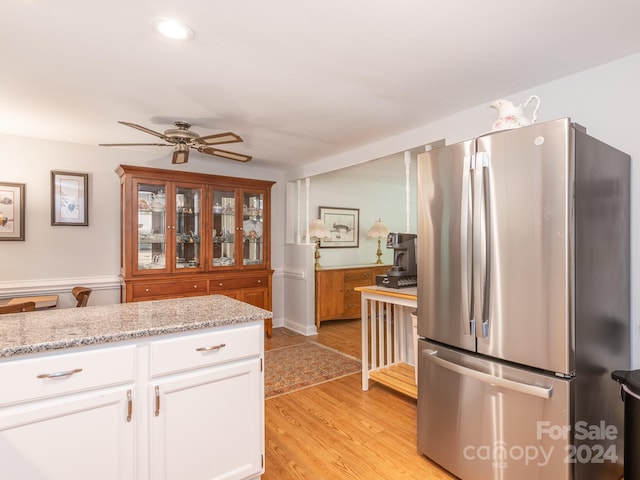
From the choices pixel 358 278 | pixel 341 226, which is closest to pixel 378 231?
pixel 341 226

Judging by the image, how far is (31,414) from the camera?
1.29 m

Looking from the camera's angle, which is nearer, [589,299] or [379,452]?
[589,299]

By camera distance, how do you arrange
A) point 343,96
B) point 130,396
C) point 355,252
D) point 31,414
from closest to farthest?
point 31,414, point 130,396, point 343,96, point 355,252

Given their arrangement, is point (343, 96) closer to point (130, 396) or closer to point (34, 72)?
point (34, 72)


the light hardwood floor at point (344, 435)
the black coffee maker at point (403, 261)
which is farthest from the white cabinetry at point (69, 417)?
the black coffee maker at point (403, 261)

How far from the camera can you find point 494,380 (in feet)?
5.42

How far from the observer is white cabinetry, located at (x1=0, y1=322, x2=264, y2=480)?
129 centimetres

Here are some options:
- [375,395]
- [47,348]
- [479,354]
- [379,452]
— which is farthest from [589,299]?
[47,348]

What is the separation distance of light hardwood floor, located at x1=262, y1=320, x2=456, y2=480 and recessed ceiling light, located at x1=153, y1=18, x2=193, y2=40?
2.34 metres

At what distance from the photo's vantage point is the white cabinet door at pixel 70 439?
1.27 m

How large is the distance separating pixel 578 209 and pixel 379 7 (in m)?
1.23

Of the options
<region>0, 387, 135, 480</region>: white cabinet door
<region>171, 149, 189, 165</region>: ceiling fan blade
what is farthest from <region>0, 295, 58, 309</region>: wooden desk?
<region>0, 387, 135, 480</region>: white cabinet door

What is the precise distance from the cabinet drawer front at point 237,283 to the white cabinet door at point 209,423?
8.40 ft

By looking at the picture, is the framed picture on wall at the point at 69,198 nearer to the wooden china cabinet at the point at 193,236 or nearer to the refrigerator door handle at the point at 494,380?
the wooden china cabinet at the point at 193,236
